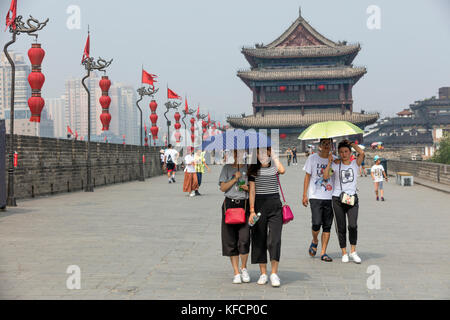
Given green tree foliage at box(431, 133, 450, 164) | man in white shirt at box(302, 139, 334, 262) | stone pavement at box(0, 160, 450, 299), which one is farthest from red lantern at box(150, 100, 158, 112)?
man in white shirt at box(302, 139, 334, 262)

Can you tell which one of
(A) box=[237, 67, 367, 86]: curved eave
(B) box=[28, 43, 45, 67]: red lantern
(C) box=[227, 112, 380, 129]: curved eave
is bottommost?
(B) box=[28, 43, 45, 67]: red lantern

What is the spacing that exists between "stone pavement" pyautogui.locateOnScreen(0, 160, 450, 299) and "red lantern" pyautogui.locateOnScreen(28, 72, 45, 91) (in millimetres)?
3109

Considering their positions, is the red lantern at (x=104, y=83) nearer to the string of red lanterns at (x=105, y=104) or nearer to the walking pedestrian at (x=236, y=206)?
the string of red lanterns at (x=105, y=104)

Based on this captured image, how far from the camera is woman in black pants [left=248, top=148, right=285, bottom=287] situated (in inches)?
233

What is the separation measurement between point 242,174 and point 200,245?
2930mm

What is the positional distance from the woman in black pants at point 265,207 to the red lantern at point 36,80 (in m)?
10.2

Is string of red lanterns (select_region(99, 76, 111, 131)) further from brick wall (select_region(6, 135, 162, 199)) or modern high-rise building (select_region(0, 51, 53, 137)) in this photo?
modern high-rise building (select_region(0, 51, 53, 137))

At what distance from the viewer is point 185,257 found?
7.59 meters

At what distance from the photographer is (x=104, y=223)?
11.2 meters

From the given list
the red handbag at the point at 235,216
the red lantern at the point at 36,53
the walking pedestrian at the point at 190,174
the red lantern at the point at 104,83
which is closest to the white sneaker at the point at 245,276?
the red handbag at the point at 235,216

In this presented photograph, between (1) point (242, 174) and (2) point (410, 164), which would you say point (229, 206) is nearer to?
(1) point (242, 174)

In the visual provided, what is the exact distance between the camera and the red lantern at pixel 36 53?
1454cm

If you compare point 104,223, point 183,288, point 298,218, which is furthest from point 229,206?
point 298,218

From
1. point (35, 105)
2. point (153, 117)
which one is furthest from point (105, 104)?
point (153, 117)
